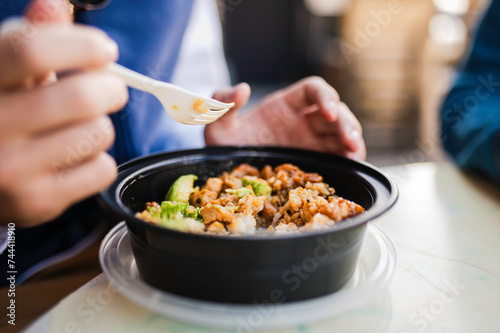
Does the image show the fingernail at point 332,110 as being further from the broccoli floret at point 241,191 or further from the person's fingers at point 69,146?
the person's fingers at point 69,146

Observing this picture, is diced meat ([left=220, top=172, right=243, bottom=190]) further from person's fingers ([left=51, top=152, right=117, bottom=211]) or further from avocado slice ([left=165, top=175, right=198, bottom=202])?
person's fingers ([left=51, top=152, right=117, bottom=211])

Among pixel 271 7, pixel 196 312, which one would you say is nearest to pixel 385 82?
pixel 271 7

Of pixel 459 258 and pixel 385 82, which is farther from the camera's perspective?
pixel 385 82

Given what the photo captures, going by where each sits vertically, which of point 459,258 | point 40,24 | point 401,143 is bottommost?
point 401,143

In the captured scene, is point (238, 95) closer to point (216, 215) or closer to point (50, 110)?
point (216, 215)

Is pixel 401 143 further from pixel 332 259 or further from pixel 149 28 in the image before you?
pixel 332 259

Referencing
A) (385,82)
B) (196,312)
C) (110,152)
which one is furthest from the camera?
(385,82)
